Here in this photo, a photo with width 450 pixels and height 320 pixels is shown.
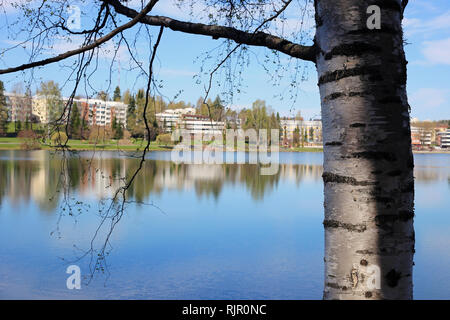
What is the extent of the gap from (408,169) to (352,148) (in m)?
0.21

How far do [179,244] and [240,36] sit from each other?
1033cm

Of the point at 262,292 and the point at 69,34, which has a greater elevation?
the point at 69,34

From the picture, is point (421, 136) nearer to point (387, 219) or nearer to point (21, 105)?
point (21, 105)

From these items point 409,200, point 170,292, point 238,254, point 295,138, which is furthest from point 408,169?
point 295,138

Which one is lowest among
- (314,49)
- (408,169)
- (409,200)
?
(409,200)

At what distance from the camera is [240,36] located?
212cm

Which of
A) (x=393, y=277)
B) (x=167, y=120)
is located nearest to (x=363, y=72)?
(x=393, y=277)

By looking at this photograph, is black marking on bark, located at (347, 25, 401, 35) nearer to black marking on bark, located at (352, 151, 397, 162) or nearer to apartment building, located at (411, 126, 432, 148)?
black marking on bark, located at (352, 151, 397, 162)

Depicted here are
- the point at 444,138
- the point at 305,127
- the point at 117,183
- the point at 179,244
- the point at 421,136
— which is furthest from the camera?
the point at 444,138

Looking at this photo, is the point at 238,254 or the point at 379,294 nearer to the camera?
the point at 379,294

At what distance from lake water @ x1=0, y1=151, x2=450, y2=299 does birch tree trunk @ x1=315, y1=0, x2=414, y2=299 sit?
1.57 m
